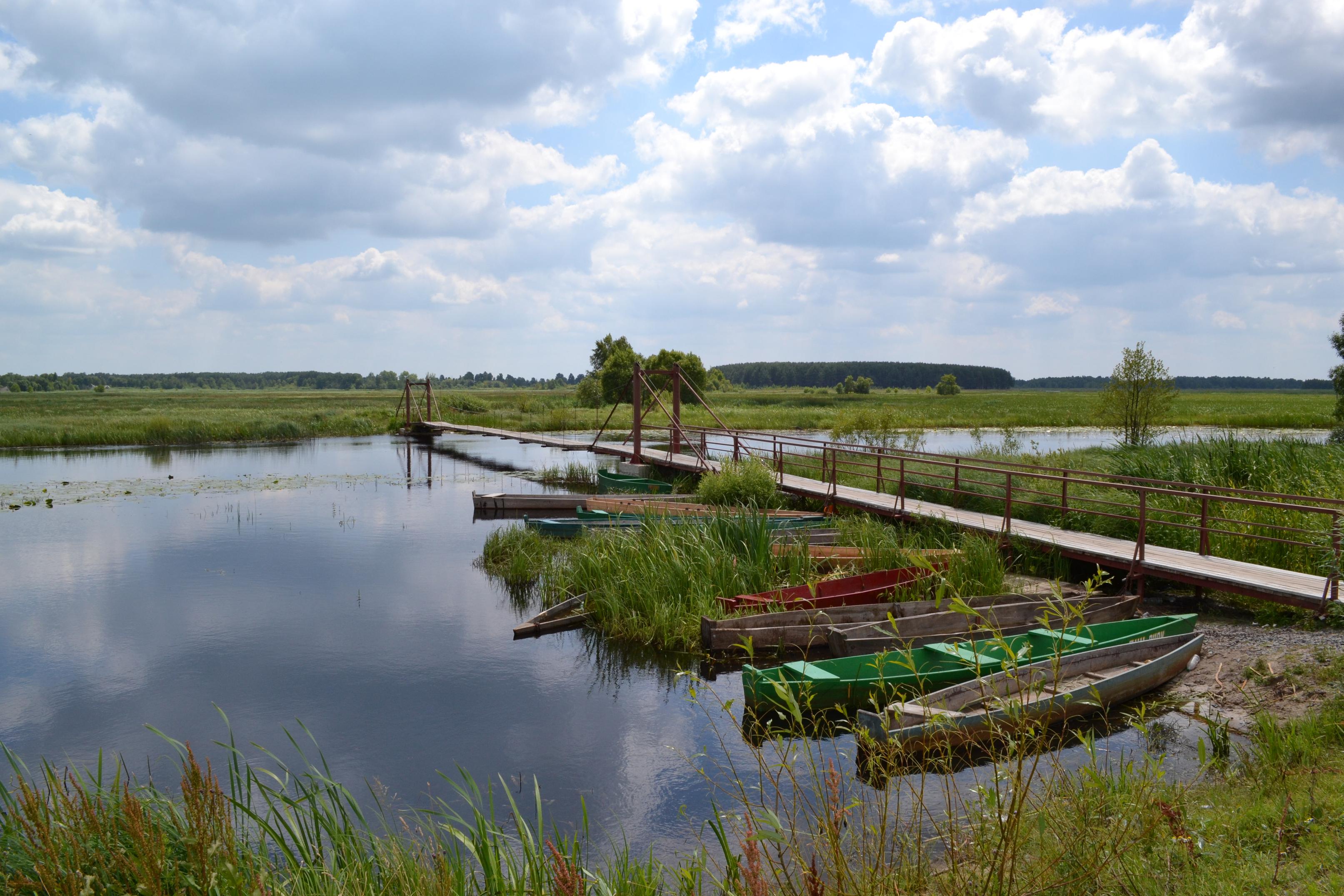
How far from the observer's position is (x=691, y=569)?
38.9 ft

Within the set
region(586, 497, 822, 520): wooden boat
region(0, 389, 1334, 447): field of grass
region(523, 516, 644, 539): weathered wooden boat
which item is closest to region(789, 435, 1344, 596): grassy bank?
region(586, 497, 822, 520): wooden boat

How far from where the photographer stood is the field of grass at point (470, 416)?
138ft

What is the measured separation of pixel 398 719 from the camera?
28.6 ft

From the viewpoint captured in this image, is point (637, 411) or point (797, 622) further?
point (637, 411)

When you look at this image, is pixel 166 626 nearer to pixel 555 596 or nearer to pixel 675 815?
pixel 555 596

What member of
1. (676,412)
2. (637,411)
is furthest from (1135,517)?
(637,411)

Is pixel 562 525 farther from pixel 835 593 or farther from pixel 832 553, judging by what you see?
pixel 835 593

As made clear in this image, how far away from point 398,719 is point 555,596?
4.29m

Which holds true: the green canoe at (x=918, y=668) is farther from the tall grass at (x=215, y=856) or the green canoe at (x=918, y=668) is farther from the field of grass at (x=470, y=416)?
the field of grass at (x=470, y=416)

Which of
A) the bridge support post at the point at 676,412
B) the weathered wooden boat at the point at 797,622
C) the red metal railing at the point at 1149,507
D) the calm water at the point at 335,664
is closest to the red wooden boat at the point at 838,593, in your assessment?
the weathered wooden boat at the point at 797,622

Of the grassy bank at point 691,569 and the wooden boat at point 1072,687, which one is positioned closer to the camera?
the wooden boat at point 1072,687

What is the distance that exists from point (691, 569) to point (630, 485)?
11354 millimetres

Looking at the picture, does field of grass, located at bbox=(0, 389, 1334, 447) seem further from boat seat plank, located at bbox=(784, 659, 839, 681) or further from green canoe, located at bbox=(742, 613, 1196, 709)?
boat seat plank, located at bbox=(784, 659, 839, 681)

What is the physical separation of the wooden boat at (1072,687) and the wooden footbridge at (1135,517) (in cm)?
166
